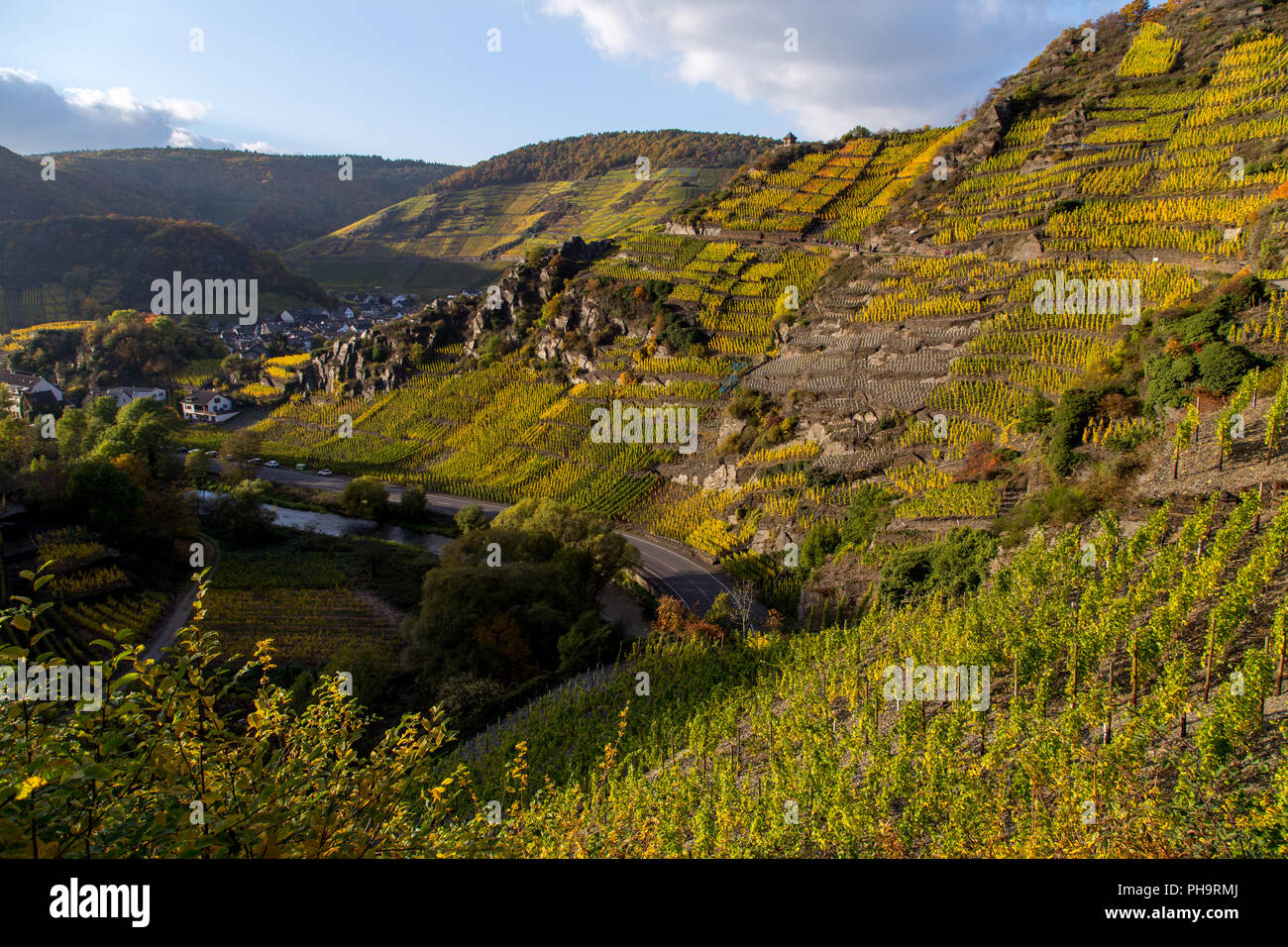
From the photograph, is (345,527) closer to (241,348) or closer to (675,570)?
(675,570)

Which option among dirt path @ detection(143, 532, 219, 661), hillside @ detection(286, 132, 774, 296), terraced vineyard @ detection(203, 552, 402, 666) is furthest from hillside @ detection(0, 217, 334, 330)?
dirt path @ detection(143, 532, 219, 661)

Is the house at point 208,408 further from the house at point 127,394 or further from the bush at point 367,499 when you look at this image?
the bush at point 367,499

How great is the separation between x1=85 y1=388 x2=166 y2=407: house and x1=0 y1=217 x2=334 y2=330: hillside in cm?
3492

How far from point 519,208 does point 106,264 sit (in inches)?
3430

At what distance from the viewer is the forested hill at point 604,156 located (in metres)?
152

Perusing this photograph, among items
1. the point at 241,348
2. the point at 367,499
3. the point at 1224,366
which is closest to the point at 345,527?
the point at 367,499

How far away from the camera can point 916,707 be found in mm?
13875

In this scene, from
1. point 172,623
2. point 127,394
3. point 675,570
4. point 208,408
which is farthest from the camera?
point 127,394

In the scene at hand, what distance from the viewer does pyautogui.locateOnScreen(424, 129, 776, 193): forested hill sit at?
152 metres

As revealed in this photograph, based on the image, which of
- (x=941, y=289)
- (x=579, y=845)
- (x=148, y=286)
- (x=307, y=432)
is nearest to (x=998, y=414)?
(x=941, y=289)

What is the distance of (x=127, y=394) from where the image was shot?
237ft

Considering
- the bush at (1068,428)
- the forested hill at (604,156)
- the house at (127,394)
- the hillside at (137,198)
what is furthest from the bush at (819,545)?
the hillside at (137,198)

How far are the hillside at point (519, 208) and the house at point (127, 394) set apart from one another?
63.0 meters
